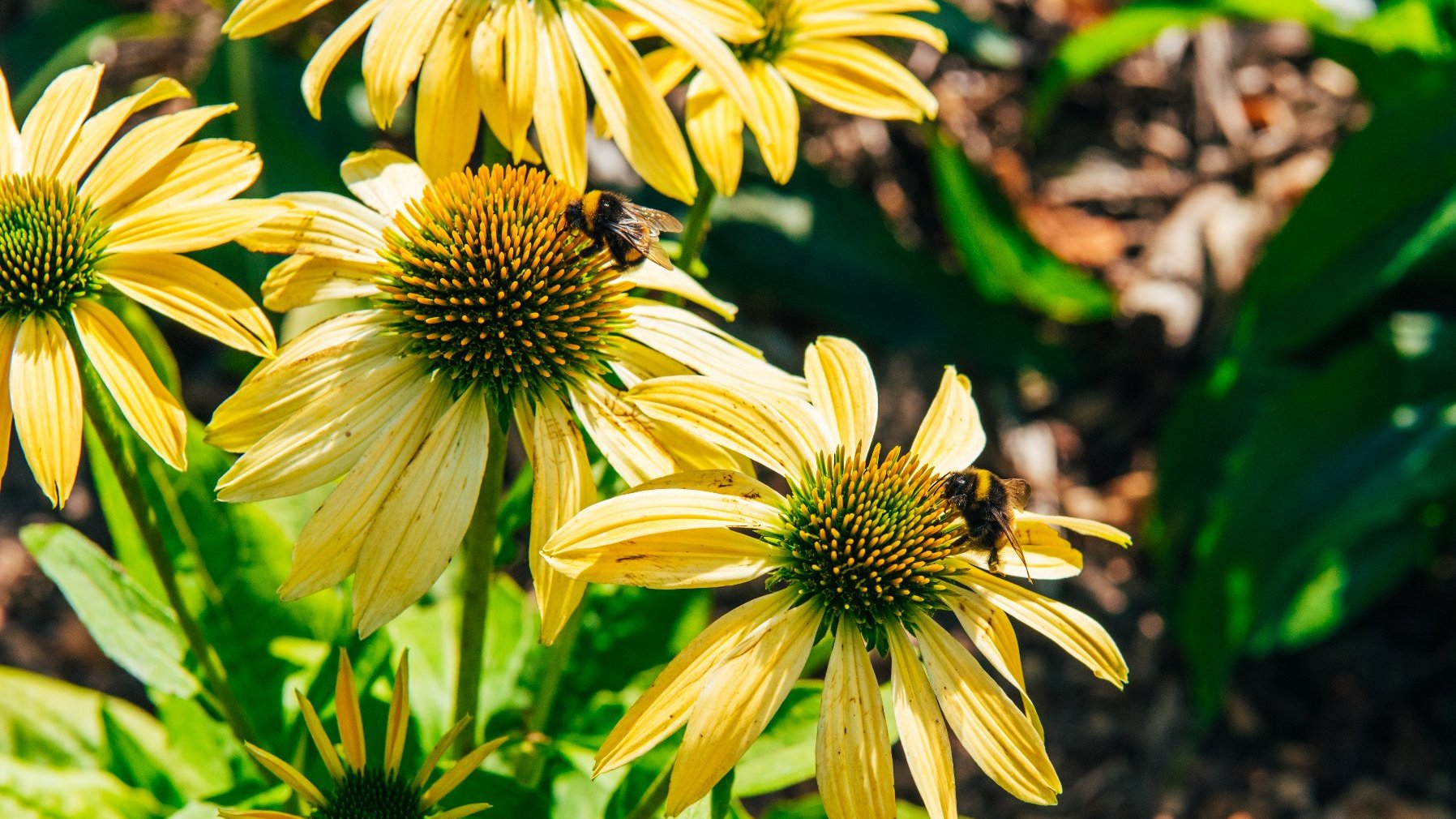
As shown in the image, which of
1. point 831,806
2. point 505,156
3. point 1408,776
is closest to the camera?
point 831,806

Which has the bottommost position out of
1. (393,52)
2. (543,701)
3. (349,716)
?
(543,701)

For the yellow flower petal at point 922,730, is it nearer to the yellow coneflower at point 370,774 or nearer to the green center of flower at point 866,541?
the green center of flower at point 866,541

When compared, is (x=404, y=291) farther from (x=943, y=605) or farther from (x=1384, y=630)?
(x=1384, y=630)

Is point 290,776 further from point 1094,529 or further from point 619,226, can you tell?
point 1094,529

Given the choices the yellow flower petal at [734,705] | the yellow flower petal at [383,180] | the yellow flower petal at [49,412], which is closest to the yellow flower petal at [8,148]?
the yellow flower petal at [49,412]

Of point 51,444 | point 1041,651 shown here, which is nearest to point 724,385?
point 51,444

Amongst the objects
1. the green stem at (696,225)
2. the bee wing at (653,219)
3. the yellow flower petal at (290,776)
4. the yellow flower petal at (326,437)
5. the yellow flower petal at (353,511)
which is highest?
the bee wing at (653,219)

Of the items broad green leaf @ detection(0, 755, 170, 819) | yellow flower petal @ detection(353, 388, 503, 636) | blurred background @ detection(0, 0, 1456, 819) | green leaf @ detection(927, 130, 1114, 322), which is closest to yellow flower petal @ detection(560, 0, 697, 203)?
yellow flower petal @ detection(353, 388, 503, 636)

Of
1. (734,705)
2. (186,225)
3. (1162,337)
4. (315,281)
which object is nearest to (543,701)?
(734,705)
